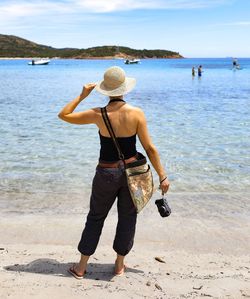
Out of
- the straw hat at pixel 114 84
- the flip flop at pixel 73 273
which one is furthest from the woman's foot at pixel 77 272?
the straw hat at pixel 114 84

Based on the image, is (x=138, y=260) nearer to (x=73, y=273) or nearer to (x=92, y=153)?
(x=73, y=273)

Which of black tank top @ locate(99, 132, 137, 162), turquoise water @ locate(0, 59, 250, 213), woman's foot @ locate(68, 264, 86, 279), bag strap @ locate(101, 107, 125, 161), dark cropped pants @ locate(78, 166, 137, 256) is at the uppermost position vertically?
bag strap @ locate(101, 107, 125, 161)

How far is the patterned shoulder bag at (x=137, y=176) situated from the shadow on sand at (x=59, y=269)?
0.89m

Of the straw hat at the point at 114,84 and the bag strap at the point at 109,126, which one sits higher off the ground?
the straw hat at the point at 114,84

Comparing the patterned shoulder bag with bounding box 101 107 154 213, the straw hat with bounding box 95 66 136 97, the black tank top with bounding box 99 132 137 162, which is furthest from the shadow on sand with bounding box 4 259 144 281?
the straw hat with bounding box 95 66 136 97

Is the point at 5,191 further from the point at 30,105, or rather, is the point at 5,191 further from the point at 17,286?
the point at 30,105

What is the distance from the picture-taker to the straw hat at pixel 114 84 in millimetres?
4559

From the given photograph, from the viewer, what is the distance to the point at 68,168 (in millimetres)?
10586

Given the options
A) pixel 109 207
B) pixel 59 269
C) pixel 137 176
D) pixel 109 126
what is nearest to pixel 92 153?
pixel 59 269

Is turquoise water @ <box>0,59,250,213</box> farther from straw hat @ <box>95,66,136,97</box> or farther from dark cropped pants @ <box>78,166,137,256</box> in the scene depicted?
straw hat @ <box>95,66,136,97</box>

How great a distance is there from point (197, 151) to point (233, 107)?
12951 mm

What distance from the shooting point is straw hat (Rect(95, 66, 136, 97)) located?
4.56m

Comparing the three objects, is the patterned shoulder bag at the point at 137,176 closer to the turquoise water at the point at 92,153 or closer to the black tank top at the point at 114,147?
the black tank top at the point at 114,147

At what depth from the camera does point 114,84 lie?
15.0 ft
